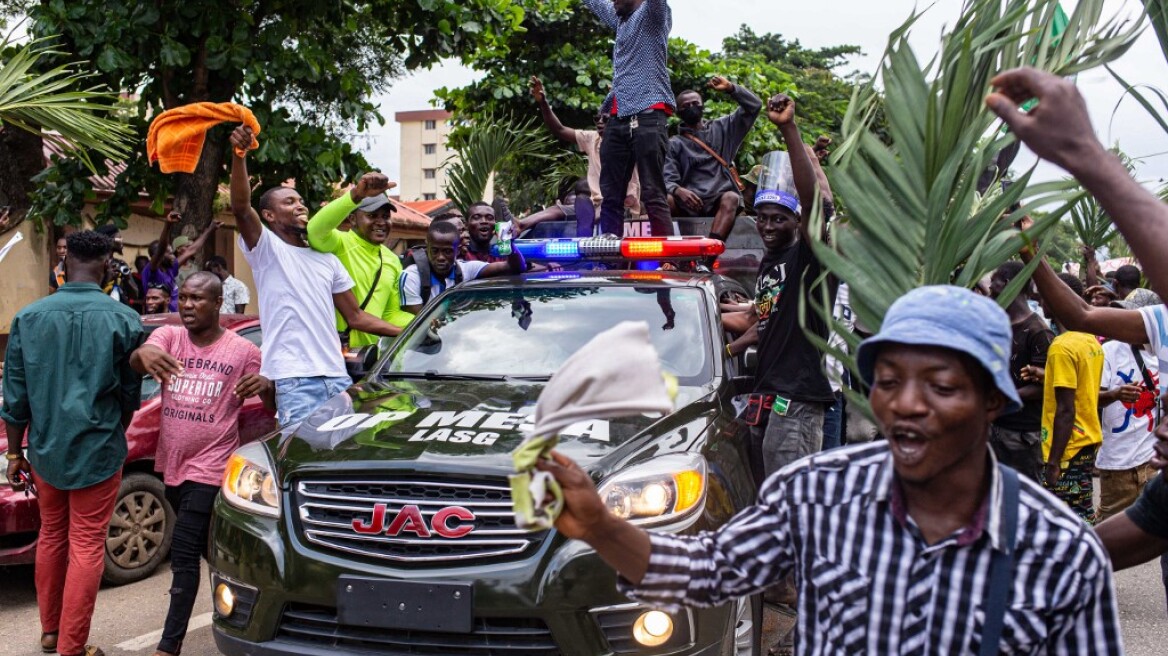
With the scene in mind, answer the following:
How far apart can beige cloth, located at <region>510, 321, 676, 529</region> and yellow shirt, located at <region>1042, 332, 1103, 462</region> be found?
15.0 ft

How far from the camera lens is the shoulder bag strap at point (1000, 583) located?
5.59 ft

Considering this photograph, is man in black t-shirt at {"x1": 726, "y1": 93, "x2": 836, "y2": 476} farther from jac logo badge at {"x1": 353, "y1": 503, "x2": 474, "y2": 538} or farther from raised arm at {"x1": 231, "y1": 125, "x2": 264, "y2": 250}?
raised arm at {"x1": 231, "y1": 125, "x2": 264, "y2": 250}

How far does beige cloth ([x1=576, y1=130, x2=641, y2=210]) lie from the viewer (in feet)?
26.5

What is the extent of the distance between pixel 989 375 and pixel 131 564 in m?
5.74

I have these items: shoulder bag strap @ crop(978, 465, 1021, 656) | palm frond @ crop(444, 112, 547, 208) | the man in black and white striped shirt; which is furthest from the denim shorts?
palm frond @ crop(444, 112, 547, 208)

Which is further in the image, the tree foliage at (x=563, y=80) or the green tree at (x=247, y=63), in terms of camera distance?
the tree foliage at (x=563, y=80)

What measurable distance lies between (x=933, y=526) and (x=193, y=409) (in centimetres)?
390

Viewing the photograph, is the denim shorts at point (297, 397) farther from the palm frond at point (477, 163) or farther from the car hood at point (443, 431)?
the palm frond at point (477, 163)

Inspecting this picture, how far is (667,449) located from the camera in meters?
4.00

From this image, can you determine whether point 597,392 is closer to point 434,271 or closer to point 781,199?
point 781,199

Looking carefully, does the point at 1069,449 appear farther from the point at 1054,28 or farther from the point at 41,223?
the point at 41,223

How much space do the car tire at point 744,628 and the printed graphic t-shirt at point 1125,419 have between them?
3.28m

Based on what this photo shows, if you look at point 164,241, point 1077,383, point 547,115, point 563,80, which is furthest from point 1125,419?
point 563,80

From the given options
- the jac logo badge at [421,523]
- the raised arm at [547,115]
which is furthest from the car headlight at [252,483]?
the raised arm at [547,115]
